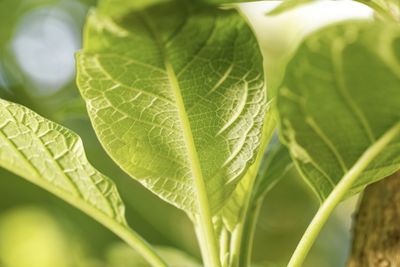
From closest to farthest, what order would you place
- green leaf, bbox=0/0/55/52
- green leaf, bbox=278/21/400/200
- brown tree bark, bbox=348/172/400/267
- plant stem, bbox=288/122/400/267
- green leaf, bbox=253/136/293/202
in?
green leaf, bbox=278/21/400/200
plant stem, bbox=288/122/400/267
brown tree bark, bbox=348/172/400/267
green leaf, bbox=253/136/293/202
green leaf, bbox=0/0/55/52

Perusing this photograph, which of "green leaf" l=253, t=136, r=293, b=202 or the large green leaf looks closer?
the large green leaf

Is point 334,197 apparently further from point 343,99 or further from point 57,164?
point 57,164

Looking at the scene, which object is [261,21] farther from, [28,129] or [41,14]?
[28,129]

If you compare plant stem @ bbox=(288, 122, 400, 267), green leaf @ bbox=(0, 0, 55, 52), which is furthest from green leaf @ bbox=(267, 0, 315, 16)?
green leaf @ bbox=(0, 0, 55, 52)

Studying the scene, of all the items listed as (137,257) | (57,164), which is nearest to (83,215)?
(137,257)

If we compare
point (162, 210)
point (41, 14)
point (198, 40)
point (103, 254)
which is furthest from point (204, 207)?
point (41, 14)

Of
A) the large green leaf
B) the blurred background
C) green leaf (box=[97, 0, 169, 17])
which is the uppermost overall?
green leaf (box=[97, 0, 169, 17])

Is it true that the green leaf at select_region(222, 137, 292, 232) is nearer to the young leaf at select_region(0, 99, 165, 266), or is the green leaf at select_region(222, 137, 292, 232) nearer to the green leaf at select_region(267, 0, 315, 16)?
the young leaf at select_region(0, 99, 165, 266)

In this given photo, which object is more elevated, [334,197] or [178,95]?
[178,95]
